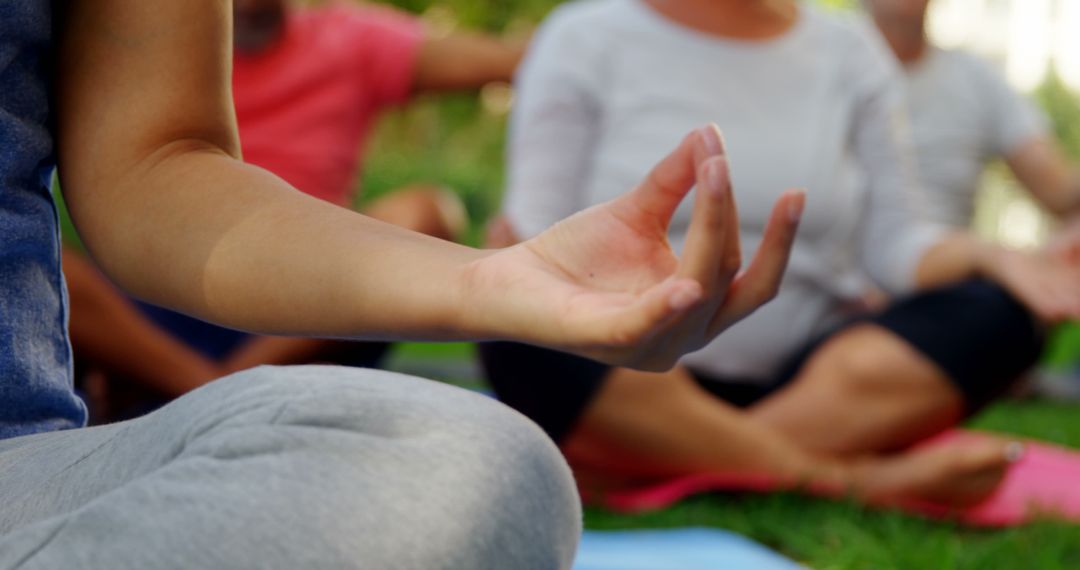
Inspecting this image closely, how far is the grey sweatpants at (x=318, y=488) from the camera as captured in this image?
2.14 ft

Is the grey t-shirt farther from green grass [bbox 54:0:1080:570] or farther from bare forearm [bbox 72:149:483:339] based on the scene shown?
bare forearm [bbox 72:149:483:339]

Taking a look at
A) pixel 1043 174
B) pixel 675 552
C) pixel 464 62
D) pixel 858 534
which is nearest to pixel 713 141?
pixel 675 552

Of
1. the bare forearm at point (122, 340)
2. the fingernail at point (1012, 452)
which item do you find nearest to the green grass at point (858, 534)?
the fingernail at point (1012, 452)

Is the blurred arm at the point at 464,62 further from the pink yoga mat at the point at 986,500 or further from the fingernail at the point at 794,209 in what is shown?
the fingernail at the point at 794,209

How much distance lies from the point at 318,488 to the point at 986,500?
200cm

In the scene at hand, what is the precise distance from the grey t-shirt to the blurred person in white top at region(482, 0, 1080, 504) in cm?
128

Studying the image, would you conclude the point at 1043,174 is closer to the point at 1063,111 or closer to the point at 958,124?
the point at 958,124

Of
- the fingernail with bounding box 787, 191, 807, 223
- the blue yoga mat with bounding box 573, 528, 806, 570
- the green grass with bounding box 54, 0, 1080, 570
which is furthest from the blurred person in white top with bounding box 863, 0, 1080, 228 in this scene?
the fingernail with bounding box 787, 191, 807, 223

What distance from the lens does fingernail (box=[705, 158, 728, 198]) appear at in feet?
2.43

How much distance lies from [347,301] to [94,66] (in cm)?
31

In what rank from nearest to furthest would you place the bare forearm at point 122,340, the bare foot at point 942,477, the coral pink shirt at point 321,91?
1. the bare foot at point 942,477
2. the bare forearm at point 122,340
3. the coral pink shirt at point 321,91

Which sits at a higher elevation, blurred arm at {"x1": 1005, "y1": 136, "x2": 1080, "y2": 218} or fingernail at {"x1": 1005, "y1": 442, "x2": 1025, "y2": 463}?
fingernail at {"x1": 1005, "y1": 442, "x2": 1025, "y2": 463}

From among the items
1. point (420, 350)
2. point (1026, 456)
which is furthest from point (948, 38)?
point (1026, 456)

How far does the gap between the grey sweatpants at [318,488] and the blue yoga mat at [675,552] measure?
123cm
